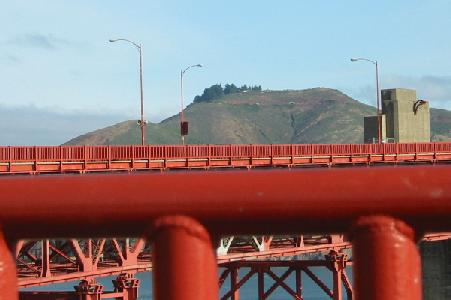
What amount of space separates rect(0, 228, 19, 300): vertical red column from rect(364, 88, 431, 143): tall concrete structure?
90.8 metres

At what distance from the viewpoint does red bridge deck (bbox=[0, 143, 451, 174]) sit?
38844mm

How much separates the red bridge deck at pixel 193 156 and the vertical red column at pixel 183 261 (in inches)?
1354

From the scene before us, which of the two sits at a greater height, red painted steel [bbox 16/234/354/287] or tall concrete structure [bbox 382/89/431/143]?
tall concrete structure [bbox 382/89/431/143]

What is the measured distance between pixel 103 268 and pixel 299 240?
11.3m

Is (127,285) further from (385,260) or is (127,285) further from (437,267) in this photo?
(437,267)

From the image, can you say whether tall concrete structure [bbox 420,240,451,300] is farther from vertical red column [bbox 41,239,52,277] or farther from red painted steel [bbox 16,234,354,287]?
vertical red column [bbox 41,239,52,277]

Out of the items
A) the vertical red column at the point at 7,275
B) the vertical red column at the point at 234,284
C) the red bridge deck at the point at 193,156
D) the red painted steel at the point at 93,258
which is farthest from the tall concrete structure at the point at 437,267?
the vertical red column at the point at 7,275

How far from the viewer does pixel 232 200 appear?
10.3 feet

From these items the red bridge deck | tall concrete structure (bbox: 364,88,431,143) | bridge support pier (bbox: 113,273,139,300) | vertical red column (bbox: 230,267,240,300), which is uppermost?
tall concrete structure (bbox: 364,88,431,143)

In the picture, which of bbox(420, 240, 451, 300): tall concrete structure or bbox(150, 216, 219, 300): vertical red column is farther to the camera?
bbox(420, 240, 451, 300): tall concrete structure

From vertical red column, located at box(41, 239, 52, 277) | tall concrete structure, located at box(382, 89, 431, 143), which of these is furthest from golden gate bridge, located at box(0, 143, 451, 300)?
tall concrete structure, located at box(382, 89, 431, 143)

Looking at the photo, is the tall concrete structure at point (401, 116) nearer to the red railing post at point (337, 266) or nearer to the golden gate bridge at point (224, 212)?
the red railing post at point (337, 266)

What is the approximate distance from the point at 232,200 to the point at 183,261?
0.26 meters

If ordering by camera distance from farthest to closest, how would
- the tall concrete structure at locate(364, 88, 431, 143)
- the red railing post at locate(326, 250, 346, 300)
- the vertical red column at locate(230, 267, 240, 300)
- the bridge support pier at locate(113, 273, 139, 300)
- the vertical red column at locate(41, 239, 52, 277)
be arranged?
1. the tall concrete structure at locate(364, 88, 431, 143)
2. the vertical red column at locate(230, 267, 240, 300)
3. the red railing post at locate(326, 250, 346, 300)
4. the bridge support pier at locate(113, 273, 139, 300)
5. the vertical red column at locate(41, 239, 52, 277)
